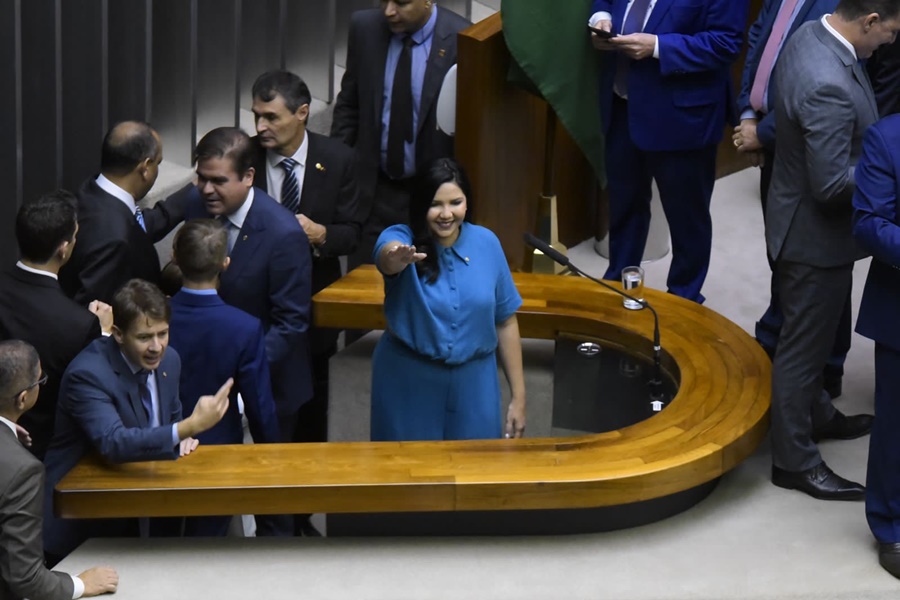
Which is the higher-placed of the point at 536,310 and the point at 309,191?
the point at 309,191

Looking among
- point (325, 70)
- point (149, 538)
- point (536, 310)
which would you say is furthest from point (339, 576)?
point (325, 70)

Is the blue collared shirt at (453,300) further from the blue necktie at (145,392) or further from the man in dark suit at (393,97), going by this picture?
the man in dark suit at (393,97)

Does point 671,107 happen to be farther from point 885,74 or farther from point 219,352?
point 219,352

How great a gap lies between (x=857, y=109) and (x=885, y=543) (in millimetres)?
1135

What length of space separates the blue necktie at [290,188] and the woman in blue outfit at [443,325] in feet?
2.27

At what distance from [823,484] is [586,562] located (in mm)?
810

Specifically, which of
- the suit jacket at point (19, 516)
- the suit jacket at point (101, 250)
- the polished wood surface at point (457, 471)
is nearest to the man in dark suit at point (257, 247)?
the suit jacket at point (101, 250)

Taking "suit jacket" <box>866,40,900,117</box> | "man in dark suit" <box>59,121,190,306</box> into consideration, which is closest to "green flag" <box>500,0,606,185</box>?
"suit jacket" <box>866,40,900,117</box>

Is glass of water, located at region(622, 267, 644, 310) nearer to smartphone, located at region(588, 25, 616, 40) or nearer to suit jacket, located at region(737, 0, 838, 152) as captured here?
suit jacket, located at region(737, 0, 838, 152)

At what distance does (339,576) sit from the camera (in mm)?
3891

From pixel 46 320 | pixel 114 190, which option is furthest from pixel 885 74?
pixel 46 320

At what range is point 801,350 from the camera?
168 inches

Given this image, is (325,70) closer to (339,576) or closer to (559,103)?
(559,103)

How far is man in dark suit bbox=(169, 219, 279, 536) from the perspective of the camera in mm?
3980
